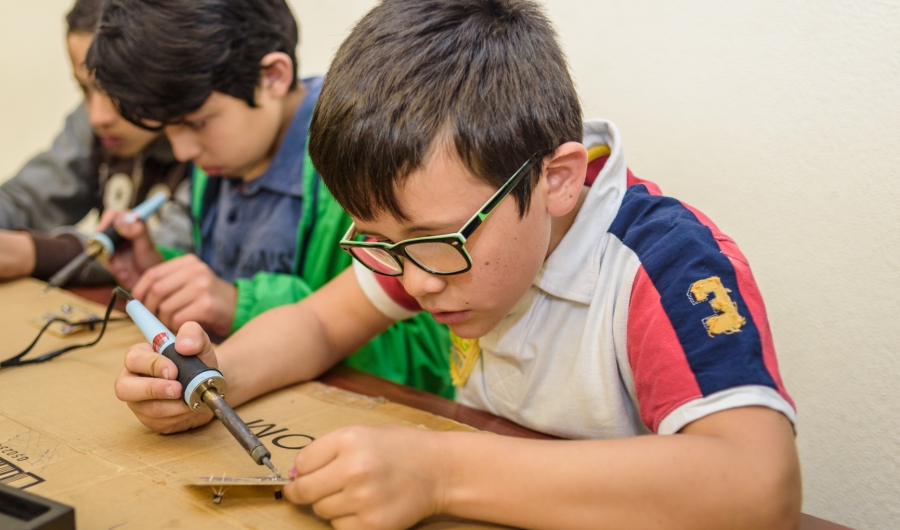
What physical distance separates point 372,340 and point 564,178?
51cm

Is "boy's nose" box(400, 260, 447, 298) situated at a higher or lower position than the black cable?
higher

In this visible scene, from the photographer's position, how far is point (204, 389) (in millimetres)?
636

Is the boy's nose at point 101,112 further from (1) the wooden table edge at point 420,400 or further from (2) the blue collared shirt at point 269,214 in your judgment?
(1) the wooden table edge at point 420,400

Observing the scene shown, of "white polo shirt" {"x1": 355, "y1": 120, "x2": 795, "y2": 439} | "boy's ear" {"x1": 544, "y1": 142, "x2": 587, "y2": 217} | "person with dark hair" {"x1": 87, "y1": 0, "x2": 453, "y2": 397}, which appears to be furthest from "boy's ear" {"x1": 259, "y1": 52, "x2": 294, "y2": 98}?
"boy's ear" {"x1": 544, "y1": 142, "x2": 587, "y2": 217}

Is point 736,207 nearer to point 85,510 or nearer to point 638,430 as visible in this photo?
point 638,430

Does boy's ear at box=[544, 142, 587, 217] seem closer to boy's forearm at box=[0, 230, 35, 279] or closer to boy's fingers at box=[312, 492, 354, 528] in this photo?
boy's fingers at box=[312, 492, 354, 528]

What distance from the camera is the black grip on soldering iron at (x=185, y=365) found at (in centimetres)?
65

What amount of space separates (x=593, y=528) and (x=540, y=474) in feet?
0.18

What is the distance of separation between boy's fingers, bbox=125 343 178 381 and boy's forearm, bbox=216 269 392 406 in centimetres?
9

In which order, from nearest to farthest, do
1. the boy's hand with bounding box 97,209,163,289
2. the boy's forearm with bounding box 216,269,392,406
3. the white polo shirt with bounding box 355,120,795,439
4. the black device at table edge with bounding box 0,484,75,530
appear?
the black device at table edge with bounding box 0,484,75,530, the white polo shirt with bounding box 355,120,795,439, the boy's forearm with bounding box 216,269,392,406, the boy's hand with bounding box 97,209,163,289

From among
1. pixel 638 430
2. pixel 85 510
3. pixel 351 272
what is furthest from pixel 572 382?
pixel 85 510

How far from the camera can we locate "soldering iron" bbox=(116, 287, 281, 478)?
1.91 ft

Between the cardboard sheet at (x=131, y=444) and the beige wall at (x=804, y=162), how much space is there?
0.50 m

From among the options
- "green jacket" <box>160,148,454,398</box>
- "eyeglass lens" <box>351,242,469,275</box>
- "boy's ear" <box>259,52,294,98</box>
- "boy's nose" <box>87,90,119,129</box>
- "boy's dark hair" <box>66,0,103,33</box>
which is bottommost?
"green jacket" <box>160,148,454,398</box>
